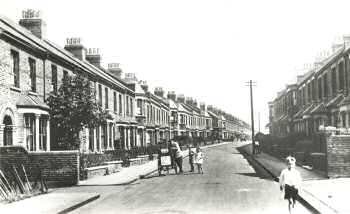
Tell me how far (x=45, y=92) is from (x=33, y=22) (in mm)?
7129

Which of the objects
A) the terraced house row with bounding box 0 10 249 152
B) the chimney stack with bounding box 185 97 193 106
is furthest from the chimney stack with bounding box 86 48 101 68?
the chimney stack with bounding box 185 97 193 106

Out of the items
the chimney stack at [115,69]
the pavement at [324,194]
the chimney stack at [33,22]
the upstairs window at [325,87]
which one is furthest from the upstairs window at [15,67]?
the chimney stack at [115,69]

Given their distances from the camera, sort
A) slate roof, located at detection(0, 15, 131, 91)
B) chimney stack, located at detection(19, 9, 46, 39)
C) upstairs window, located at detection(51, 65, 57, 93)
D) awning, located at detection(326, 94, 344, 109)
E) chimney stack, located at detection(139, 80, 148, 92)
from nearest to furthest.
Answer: slate roof, located at detection(0, 15, 131, 91), upstairs window, located at detection(51, 65, 57, 93), chimney stack, located at detection(19, 9, 46, 39), awning, located at detection(326, 94, 344, 109), chimney stack, located at detection(139, 80, 148, 92)

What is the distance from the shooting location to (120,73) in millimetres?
47281

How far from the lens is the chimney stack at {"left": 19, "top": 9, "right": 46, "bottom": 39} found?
28250 mm

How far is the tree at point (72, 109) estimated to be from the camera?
2297 centimetres

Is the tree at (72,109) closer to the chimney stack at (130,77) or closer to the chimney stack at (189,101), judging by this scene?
the chimney stack at (130,77)

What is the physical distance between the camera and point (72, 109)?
75.7ft

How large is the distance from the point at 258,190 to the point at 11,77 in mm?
11649

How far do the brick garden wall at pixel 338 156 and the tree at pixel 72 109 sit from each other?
11.8m

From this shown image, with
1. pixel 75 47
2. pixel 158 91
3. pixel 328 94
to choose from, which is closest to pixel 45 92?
pixel 75 47

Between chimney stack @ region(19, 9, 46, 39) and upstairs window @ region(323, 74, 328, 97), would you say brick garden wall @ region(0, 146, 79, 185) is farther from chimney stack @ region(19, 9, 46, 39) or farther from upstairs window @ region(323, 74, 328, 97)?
upstairs window @ region(323, 74, 328, 97)

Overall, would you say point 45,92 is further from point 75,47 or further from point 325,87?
point 325,87

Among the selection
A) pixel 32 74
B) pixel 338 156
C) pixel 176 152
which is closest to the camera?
pixel 338 156
